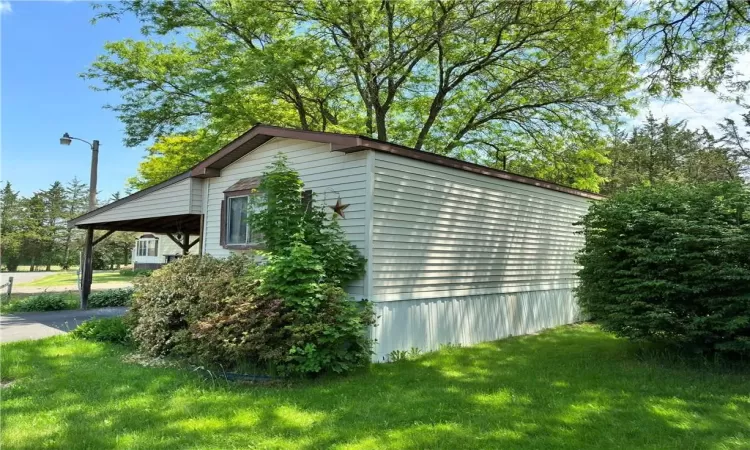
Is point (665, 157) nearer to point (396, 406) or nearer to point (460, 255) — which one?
point (460, 255)

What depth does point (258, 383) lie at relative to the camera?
18.2 feet

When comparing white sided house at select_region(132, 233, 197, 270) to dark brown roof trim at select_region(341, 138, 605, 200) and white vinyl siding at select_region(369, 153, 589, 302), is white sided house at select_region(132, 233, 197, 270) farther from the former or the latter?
dark brown roof trim at select_region(341, 138, 605, 200)

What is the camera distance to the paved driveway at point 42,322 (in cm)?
914

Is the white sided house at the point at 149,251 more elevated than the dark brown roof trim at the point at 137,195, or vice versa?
the dark brown roof trim at the point at 137,195

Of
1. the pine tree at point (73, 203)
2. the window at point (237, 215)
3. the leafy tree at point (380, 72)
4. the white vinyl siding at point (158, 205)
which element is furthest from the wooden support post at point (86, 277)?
the pine tree at point (73, 203)

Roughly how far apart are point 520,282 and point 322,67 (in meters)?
7.93

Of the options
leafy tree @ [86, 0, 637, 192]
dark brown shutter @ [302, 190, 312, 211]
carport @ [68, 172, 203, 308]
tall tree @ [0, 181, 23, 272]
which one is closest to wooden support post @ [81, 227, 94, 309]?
carport @ [68, 172, 203, 308]

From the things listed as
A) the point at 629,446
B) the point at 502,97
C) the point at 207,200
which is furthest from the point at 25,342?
the point at 502,97

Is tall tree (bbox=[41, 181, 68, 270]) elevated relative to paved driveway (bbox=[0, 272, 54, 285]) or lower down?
elevated

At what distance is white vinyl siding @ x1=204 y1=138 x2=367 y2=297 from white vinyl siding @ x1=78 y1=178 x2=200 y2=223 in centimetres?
65

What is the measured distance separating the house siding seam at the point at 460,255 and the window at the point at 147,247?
116ft

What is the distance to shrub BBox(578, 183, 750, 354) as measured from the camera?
5.96m

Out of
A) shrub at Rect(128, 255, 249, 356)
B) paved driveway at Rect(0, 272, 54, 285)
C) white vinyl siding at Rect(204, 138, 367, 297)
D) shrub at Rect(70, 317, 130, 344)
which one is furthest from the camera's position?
paved driveway at Rect(0, 272, 54, 285)

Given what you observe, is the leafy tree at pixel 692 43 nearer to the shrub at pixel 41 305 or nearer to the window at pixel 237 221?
the window at pixel 237 221
